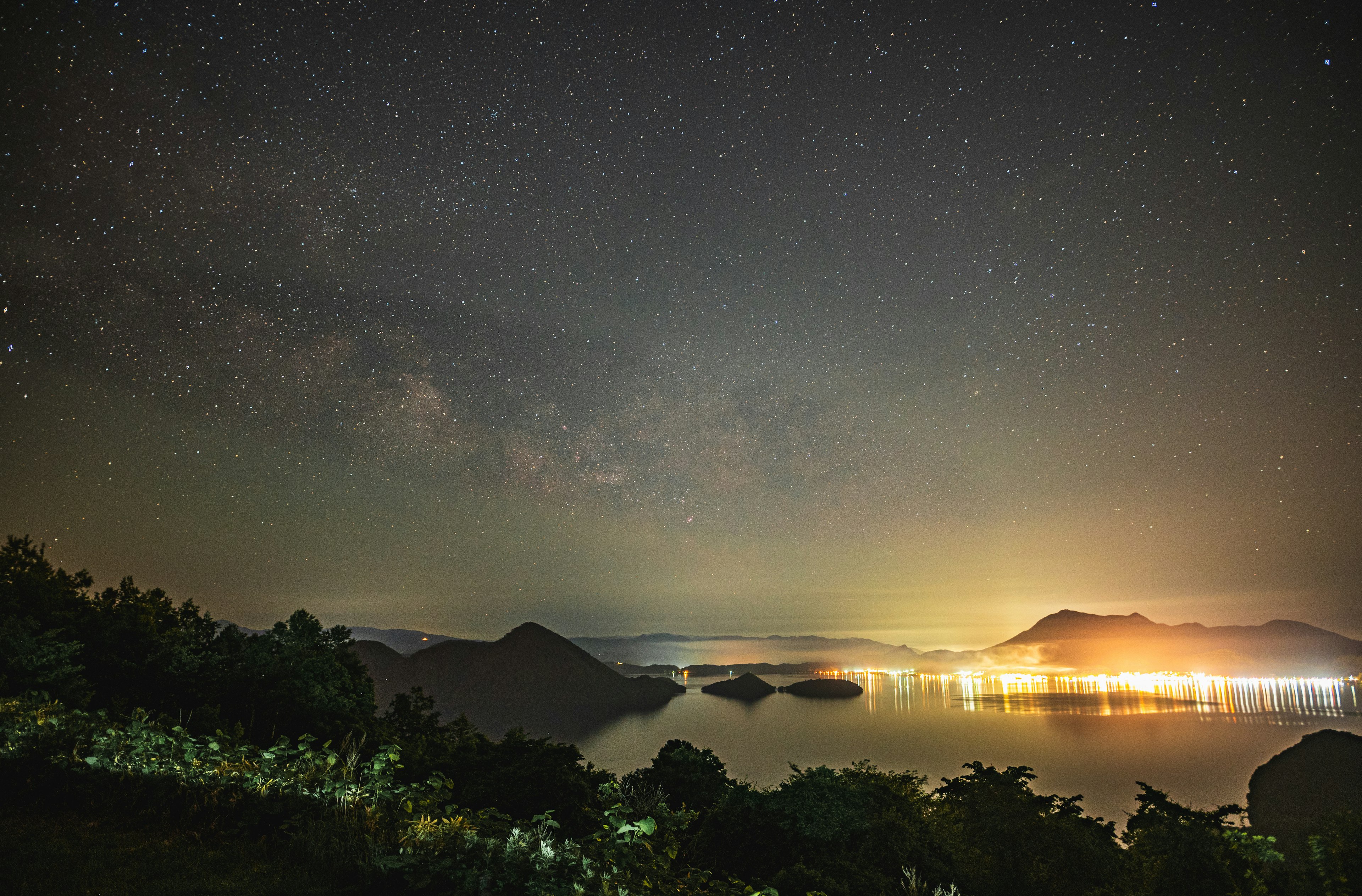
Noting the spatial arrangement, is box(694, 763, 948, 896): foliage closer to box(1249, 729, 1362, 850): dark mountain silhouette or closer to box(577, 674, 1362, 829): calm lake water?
box(577, 674, 1362, 829): calm lake water

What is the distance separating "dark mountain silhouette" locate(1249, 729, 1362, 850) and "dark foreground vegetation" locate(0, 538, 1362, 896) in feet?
81.4

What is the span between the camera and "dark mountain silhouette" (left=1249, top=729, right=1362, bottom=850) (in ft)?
128

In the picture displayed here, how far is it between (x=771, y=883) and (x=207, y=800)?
840 centimetres

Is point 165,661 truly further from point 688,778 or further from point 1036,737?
point 1036,737

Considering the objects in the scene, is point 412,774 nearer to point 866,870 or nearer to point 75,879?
point 866,870

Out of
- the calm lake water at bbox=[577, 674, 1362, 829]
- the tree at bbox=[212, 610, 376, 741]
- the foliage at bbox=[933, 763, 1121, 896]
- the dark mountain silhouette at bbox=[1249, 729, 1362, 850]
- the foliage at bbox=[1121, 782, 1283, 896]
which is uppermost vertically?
the tree at bbox=[212, 610, 376, 741]

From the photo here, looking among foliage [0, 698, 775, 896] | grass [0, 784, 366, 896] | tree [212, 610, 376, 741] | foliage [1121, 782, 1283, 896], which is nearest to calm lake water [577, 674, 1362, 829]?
foliage [1121, 782, 1283, 896]

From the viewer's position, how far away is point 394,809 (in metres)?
6.10

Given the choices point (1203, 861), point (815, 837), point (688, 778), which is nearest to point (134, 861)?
point (815, 837)

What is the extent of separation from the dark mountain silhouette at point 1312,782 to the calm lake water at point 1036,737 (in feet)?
37.3

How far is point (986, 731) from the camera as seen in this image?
11719cm

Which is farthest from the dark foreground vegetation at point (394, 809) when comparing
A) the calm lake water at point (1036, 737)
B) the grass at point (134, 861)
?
the calm lake water at point (1036, 737)

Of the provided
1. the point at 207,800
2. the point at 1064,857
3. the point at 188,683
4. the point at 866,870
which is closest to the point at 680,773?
the point at 866,870

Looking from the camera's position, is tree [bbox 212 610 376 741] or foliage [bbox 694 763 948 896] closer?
foliage [bbox 694 763 948 896]
